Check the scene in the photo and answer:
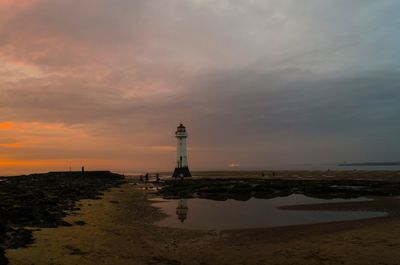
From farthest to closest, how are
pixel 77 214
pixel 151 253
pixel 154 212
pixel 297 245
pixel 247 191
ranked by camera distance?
pixel 247 191 → pixel 154 212 → pixel 77 214 → pixel 297 245 → pixel 151 253

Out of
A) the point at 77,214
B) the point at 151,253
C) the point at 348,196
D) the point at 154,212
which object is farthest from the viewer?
the point at 348,196

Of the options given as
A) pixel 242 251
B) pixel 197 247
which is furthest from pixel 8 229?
pixel 242 251

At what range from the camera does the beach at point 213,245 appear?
13.7 m

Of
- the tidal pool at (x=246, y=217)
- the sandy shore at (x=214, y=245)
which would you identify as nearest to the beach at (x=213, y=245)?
the sandy shore at (x=214, y=245)

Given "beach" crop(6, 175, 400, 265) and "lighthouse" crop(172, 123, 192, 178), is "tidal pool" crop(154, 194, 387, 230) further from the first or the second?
"lighthouse" crop(172, 123, 192, 178)

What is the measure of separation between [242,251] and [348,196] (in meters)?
28.7

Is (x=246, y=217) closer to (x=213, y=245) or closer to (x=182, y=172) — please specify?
(x=213, y=245)

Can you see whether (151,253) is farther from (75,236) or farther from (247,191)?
(247,191)

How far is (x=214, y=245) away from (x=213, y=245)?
46 millimetres

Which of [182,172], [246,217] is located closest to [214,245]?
[246,217]

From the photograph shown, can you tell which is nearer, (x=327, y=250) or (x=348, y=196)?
(x=327, y=250)

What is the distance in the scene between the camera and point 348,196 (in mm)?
40719

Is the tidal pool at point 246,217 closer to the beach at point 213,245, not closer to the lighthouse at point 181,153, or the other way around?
the beach at point 213,245

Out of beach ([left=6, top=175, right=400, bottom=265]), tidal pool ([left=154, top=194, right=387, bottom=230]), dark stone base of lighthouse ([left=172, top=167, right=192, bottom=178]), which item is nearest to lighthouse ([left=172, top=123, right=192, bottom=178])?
dark stone base of lighthouse ([left=172, top=167, right=192, bottom=178])
